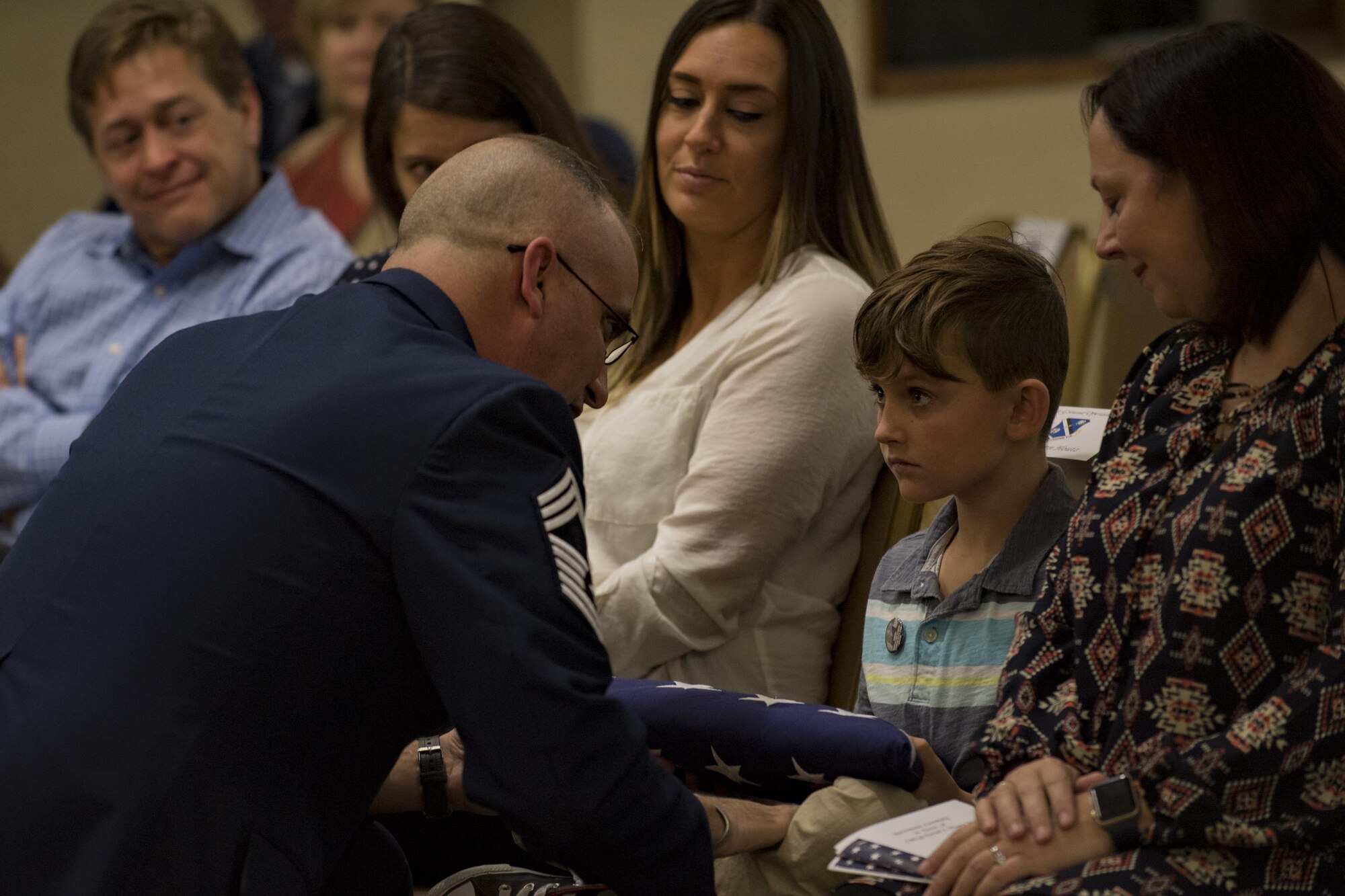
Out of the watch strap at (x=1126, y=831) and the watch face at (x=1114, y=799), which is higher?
the watch face at (x=1114, y=799)

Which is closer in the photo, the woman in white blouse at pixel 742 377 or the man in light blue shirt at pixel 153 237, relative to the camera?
the woman in white blouse at pixel 742 377

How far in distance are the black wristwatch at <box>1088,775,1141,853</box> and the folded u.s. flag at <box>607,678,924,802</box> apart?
9.4 inches

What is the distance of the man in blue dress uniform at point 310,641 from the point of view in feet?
4.40

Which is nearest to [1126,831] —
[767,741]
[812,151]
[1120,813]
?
[1120,813]

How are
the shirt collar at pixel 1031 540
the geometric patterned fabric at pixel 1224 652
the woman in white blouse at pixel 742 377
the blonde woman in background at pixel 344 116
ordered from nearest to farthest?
the geometric patterned fabric at pixel 1224 652, the shirt collar at pixel 1031 540, the woman in white blouse at pixel 742 377, the blonde woman in background at pixel 344 116

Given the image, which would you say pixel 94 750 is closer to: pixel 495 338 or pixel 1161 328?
pixel 495 338

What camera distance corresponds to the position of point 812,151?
220 centimetres

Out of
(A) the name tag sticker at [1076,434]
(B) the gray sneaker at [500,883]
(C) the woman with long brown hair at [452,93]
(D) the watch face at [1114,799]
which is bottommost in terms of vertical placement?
(B) the gray sneaker at [500,883]

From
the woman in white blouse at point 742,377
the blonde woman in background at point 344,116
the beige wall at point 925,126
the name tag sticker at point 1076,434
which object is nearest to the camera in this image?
the name tag sticker at point 1076,434

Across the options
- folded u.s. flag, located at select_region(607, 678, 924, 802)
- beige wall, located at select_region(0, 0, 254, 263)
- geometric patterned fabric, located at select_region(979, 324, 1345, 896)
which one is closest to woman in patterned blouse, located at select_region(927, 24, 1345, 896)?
geometric patterned fabric, located at select_region(979, 324, 1345, 896)

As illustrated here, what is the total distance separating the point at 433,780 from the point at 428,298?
57 cm

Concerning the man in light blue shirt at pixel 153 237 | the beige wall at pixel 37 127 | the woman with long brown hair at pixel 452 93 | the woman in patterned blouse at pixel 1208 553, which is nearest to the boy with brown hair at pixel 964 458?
the woman in patterned blouse at pixel 1208 553

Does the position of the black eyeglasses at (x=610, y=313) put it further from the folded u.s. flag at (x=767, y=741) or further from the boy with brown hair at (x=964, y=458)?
the folded u.s. flag at (x=767, y=741)

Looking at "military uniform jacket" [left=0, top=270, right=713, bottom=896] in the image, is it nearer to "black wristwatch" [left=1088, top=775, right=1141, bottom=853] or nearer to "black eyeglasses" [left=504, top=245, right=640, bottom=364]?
"black eyeglasses" [left=504, top=245, right=640, bottom=364]
